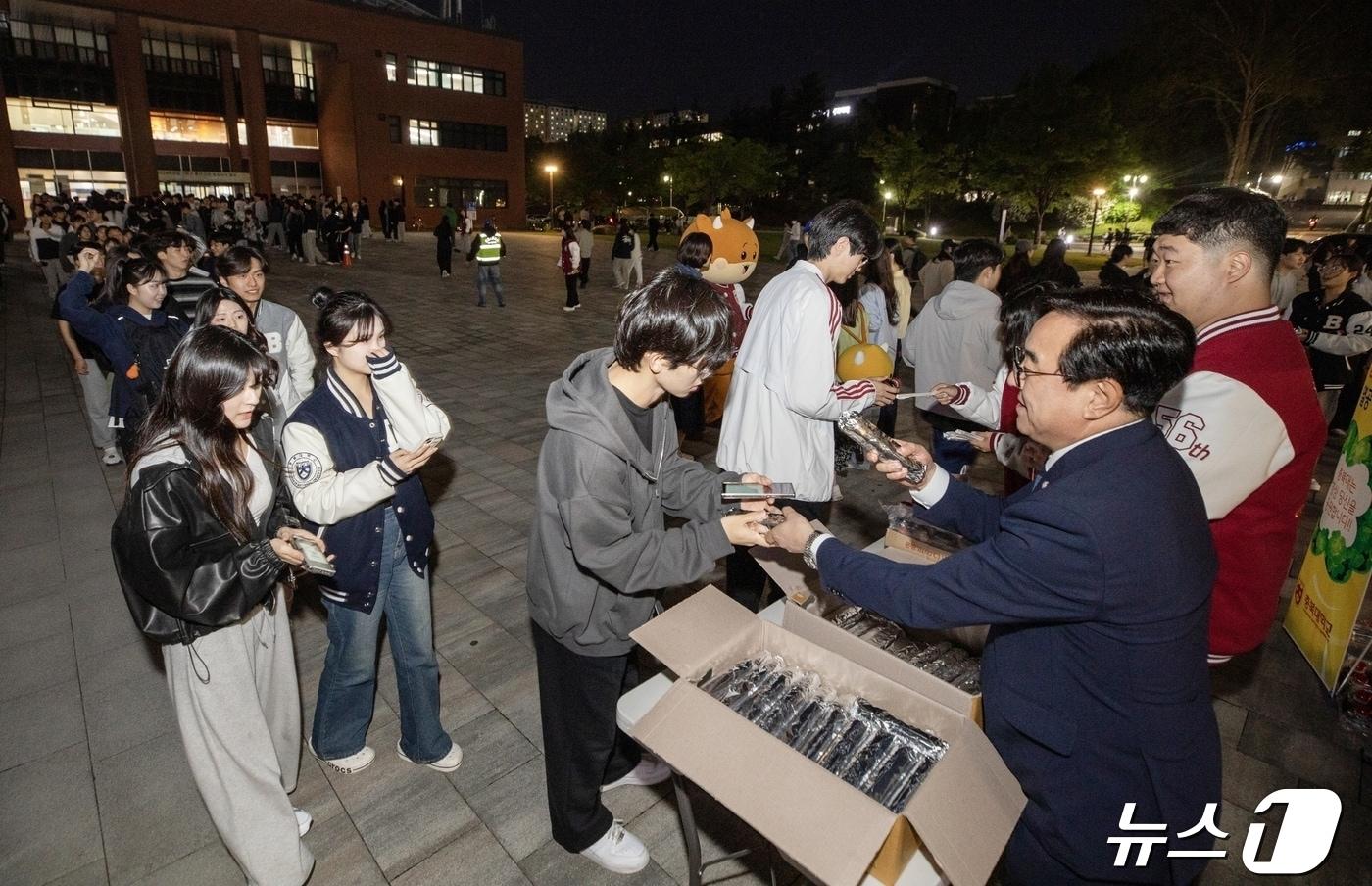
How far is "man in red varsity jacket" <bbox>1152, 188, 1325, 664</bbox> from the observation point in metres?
2.21

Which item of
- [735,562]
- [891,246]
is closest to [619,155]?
[891,246]

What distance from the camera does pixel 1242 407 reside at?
7.22 ft

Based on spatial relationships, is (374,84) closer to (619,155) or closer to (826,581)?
(619,155)

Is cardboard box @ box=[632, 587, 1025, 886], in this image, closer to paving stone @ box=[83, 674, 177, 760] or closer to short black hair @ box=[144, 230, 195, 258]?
paving stone @ box=[83, 674, 177, 760]

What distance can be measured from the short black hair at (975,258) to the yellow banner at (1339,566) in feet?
7.71

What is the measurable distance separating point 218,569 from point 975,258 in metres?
5.27

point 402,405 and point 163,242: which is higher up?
point 163,242

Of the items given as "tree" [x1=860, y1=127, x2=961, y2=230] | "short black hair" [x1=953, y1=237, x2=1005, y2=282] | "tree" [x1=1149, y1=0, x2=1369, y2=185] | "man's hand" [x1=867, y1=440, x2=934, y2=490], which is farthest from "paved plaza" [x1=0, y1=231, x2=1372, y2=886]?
"tree" [x1=860, y1=127, x2=961, y2=230]

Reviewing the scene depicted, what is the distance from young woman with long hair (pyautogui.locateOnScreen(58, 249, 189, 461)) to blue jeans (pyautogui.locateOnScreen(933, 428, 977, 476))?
564cm

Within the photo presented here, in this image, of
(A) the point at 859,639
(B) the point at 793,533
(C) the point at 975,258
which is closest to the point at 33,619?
(B) the point at 793,533

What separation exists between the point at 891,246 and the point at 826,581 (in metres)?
8.88

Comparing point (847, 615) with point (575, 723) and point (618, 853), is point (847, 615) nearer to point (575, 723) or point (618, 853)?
point (575, 723)

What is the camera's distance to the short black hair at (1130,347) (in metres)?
1.53

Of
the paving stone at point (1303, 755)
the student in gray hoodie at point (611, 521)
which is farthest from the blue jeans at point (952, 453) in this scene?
the student in gray hoodie at point (611, 521)
